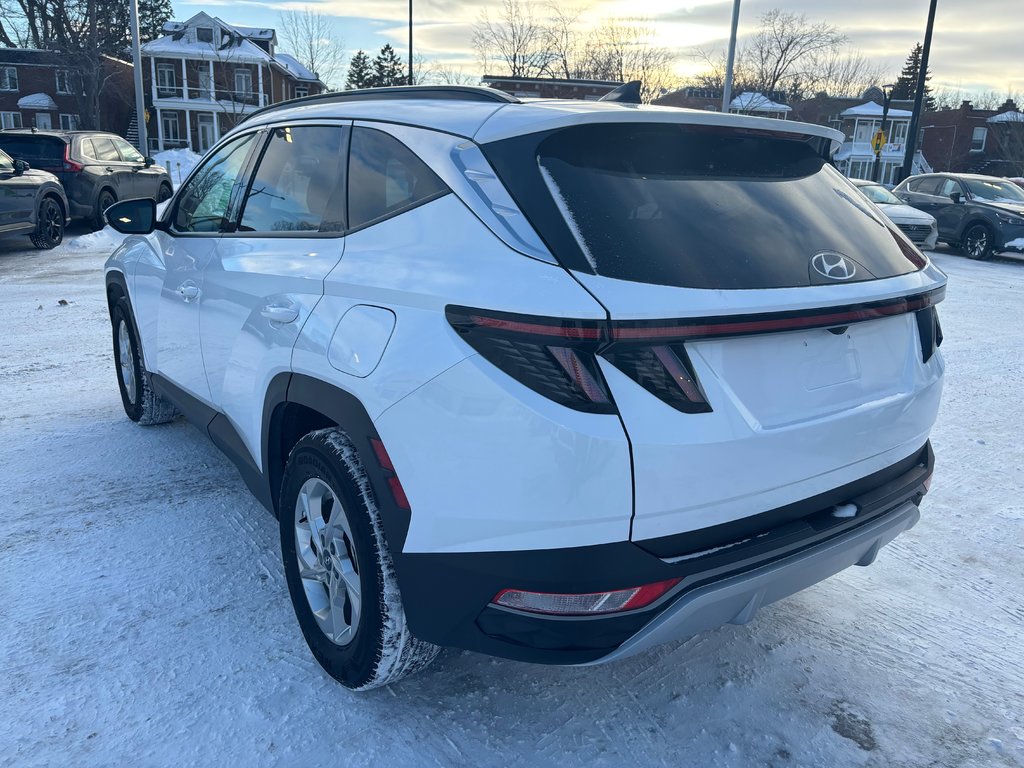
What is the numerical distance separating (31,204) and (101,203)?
2396 mm

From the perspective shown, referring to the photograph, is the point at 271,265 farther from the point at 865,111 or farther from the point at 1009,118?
the point at 1009,118

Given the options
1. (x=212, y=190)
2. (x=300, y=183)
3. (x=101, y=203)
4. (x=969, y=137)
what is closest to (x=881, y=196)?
(x=101, y=203)

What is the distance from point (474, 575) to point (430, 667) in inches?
34.9

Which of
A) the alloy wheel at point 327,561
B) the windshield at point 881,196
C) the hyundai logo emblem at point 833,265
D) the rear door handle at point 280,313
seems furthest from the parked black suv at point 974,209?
the alloy wheel at point 327,561

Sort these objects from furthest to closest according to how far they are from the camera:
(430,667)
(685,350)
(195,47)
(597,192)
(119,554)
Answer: (195,47) → (119,554) → (430,667) → (597,192) → (685,350)

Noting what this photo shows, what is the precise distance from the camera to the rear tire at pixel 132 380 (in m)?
4.68

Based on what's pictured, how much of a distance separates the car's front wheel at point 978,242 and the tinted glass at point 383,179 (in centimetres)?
1594

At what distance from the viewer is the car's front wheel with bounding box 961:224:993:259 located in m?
15.2

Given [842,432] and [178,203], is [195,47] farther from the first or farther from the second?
[842,432]

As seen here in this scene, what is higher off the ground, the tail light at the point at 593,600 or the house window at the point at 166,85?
the house window at the point at 166,85

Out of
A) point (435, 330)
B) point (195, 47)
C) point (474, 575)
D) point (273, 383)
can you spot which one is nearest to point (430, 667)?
point (474, 575)

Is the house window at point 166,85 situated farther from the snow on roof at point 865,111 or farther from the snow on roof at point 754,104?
the snow on roof at point 865,111

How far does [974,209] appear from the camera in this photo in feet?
50.8

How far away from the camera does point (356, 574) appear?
7.89 ft
